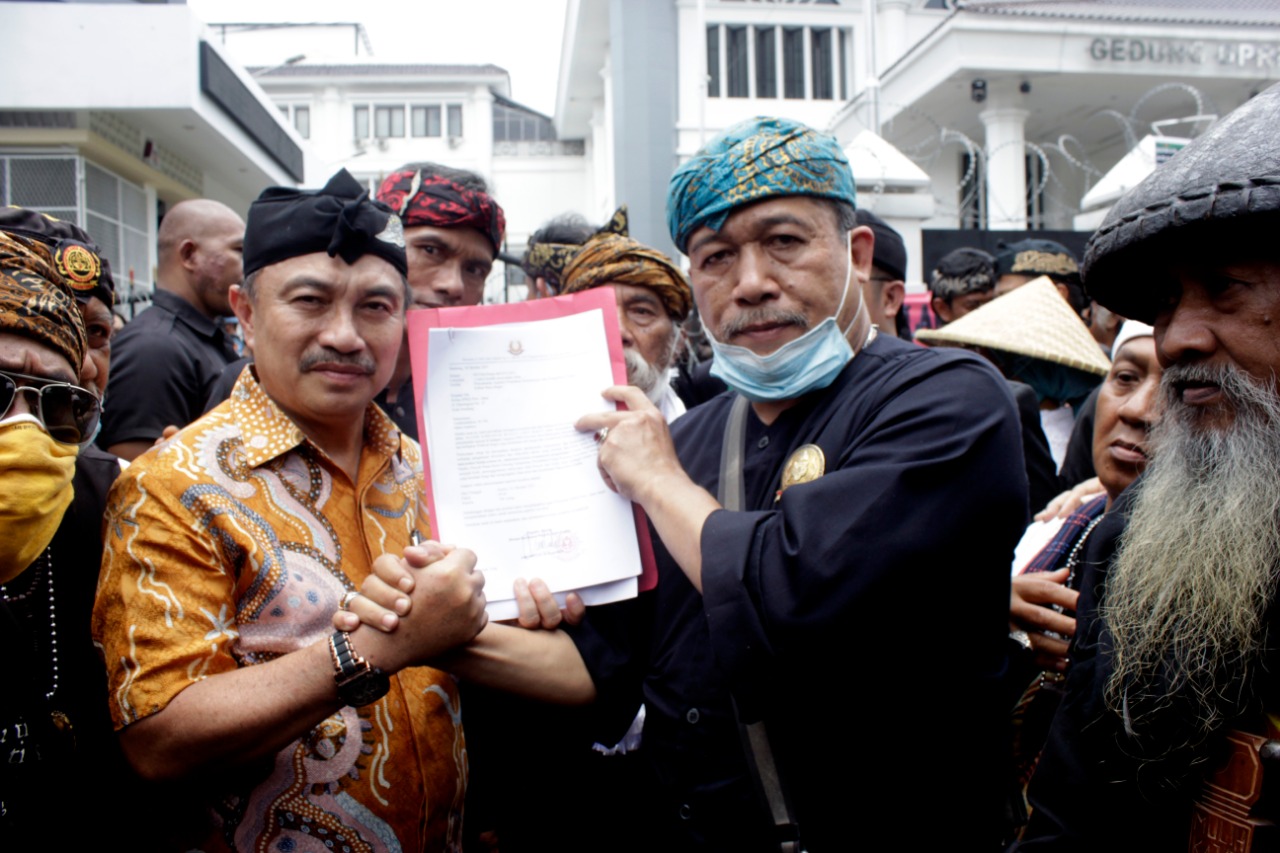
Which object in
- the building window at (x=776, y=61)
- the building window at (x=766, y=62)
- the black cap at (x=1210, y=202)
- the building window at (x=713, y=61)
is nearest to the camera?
the black cap at (x=1210, y=202)

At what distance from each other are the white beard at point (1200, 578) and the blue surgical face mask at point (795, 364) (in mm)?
677

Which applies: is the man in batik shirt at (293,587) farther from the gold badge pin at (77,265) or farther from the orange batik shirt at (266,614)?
the gold badge pin at (77,265)

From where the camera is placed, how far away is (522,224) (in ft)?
128

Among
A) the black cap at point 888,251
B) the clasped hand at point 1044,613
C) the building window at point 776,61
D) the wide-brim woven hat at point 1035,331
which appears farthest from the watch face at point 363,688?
the building window at point 776,61

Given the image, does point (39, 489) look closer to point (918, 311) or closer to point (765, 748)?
point (765, 748)

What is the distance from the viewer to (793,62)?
26.7 m

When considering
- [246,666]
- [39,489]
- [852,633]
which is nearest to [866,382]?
[852,633]

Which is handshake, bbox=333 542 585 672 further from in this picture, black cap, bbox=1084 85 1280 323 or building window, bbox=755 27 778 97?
building window, bbox=755 27 778 97

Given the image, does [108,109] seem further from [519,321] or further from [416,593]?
[416,593]

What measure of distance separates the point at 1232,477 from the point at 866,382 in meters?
0.72

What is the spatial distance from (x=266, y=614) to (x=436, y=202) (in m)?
1.97

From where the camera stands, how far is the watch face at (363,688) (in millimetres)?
1694

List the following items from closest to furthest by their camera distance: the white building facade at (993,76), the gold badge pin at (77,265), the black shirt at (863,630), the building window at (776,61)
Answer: the black shirt at (863,630) → the gold badge pin at (77,265) → the white building facade at (993,76) → the building window at (776,61)

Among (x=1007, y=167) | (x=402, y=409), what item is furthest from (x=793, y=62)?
(x=402, y=409)
